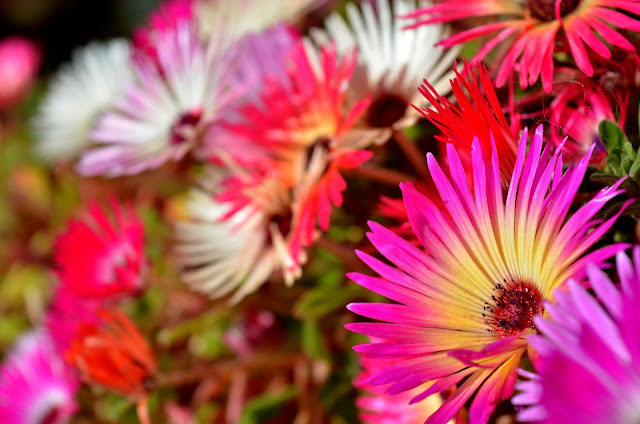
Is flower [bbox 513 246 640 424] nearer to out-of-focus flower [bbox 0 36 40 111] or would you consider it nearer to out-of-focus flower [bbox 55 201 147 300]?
out-of-focus flower [bbox 55 201 147 300]

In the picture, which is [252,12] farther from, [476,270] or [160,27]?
[476,270]

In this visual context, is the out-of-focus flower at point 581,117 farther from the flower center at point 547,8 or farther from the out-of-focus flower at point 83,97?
the out-of-focus flower at point 83,97

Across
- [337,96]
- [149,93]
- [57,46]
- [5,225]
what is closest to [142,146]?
[149,93]

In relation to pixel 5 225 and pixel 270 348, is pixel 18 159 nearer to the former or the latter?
pixel 5 225

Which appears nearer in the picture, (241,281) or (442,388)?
(442,388)

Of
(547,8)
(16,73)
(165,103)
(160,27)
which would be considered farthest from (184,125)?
(16,73)

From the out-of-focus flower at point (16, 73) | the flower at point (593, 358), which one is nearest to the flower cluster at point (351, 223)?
the flower at point (593, 358)
